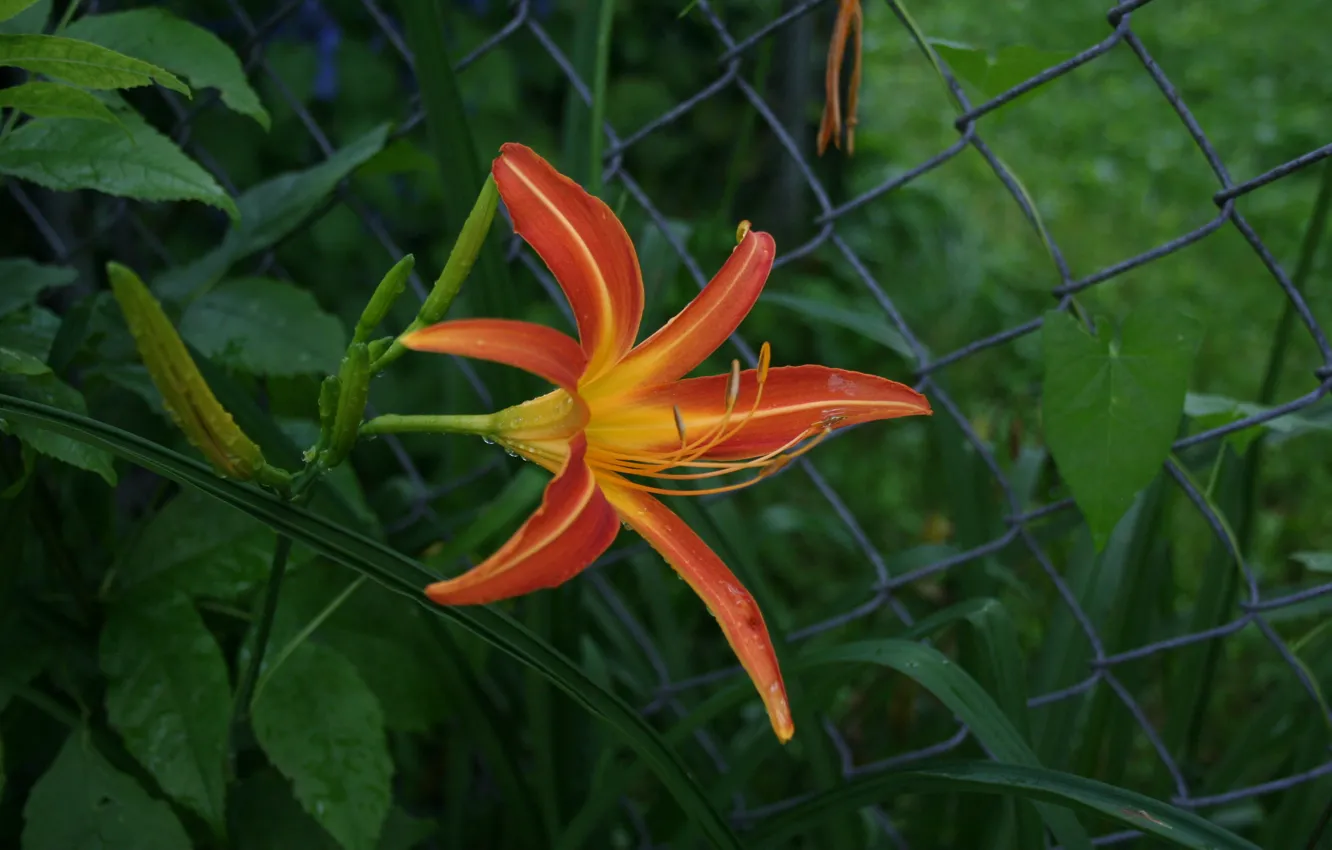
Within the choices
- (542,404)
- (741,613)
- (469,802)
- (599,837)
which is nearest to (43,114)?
(542,404)

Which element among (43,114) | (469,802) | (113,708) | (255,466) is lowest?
(469,802)

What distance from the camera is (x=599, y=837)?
1.16 meters

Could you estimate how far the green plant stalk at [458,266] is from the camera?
0.66 m

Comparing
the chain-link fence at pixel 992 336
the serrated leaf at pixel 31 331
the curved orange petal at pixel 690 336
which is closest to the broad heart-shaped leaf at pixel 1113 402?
the chain-link fence at pixel 992 336

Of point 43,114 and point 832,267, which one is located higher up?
point 43,114

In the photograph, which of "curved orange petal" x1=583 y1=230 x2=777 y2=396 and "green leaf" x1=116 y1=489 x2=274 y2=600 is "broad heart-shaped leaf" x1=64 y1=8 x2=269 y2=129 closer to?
"green leaf" x1=116 y1=489 x2=274 y2=600

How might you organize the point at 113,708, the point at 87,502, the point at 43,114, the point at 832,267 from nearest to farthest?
the point at 43,114 < the point at 113,708 < the point at 87,502 < the point at 832,267

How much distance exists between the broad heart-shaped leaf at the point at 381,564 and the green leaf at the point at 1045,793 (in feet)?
0.42

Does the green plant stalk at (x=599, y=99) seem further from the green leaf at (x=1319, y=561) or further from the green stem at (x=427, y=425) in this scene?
the green leaf at (x=1319, y=561)

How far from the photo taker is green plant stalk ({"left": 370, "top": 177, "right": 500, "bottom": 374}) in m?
0.66

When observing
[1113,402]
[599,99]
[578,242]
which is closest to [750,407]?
[578,242]

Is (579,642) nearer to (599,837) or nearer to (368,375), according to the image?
(599,837)

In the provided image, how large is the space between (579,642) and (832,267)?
5.81 ft

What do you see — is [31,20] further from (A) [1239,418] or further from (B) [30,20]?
(A) [1239,418]
